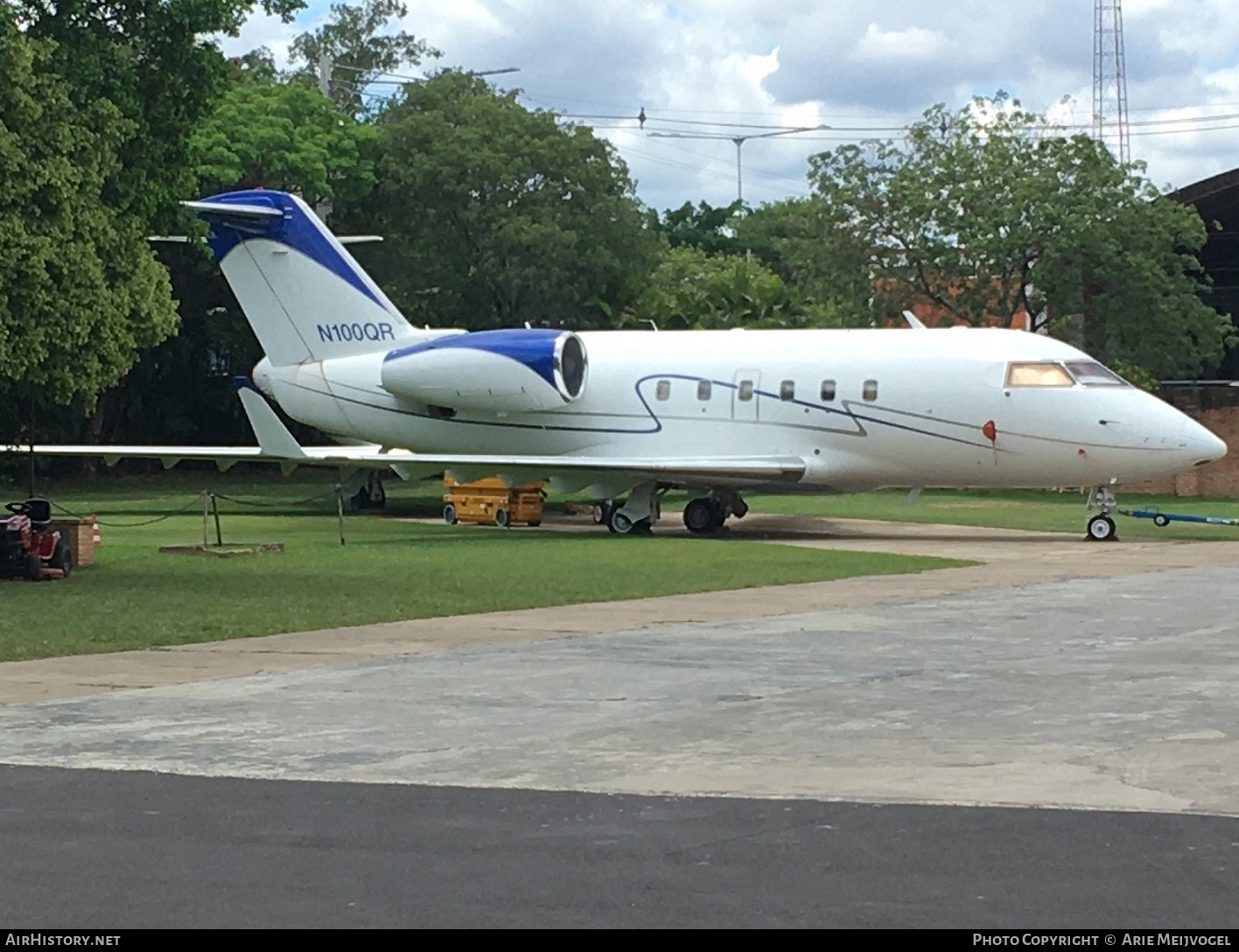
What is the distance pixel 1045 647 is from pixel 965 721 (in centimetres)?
408

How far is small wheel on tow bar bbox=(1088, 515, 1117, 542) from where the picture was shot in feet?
98.3

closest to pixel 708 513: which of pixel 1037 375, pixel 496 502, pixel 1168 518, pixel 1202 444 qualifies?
pixel 496 502

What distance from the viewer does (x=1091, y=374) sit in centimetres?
3025

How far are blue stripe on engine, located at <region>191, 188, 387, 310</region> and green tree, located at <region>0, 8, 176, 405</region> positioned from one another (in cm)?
1329

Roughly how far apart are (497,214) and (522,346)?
22.2 metres

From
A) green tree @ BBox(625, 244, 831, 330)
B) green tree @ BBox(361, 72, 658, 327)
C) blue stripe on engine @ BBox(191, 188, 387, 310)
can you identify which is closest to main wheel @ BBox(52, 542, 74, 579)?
blue stripe on engine @ BBox(191, 188, 387, 310)

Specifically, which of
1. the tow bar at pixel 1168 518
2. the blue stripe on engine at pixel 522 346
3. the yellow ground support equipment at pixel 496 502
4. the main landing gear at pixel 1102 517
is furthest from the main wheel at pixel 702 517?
the tow bar at pixel 1168 518

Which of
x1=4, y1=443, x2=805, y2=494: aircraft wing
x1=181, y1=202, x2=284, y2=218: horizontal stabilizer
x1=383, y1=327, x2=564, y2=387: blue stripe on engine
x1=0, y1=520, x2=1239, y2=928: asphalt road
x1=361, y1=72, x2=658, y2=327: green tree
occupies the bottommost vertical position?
x1=0, y1=520, x2=1239, y2=928: asphalt road

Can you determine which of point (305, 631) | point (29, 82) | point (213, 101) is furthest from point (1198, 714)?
point (213, 101)

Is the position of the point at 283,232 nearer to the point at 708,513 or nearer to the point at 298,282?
the point at 298,282

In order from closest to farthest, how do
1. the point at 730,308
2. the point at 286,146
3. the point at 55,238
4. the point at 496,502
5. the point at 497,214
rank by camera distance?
the point at 55,238 < the point at 496,502 < the point at 286,146 < the point at 497,214 < the point at 730,308

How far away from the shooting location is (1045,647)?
15.4 metres

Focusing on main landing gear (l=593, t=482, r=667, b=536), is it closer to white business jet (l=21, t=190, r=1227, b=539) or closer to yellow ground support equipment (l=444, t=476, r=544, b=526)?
white business jet (l=21, t=190, r=1227, b=539)

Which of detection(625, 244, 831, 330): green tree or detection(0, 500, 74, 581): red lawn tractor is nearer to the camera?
detection(0, 500, 74, 581): red lawn tractor
